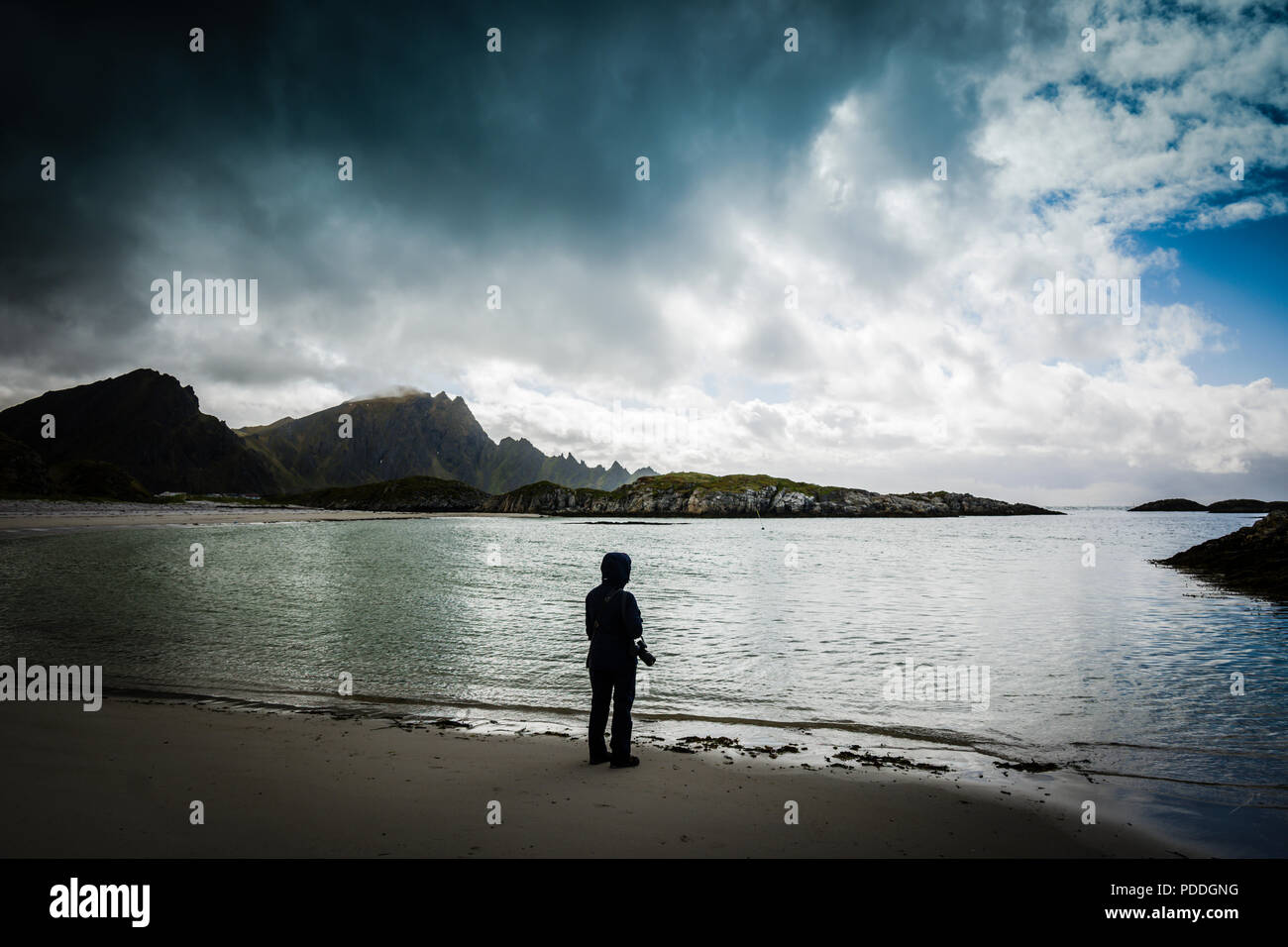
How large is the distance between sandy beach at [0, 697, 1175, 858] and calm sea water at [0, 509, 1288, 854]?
2.55m

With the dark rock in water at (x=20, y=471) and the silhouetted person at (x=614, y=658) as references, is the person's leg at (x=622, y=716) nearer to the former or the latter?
the silhouetted person at (x=614, y=658)

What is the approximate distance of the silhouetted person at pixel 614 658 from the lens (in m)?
9.36

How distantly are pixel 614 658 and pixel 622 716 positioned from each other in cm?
103

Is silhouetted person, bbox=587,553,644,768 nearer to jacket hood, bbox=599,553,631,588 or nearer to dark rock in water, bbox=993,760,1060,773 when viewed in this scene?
jacket hood, bbox=599,553,631,588

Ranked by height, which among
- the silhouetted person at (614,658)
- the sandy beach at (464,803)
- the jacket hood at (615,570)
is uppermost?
the jacket hood at (615,570)

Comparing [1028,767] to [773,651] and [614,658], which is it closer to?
[614,658]

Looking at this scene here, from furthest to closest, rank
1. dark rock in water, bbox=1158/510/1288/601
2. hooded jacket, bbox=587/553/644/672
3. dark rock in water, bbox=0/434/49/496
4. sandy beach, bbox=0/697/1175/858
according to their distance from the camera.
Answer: dark rock in water, bbox=0/434/49/496, dark rock in water, bbox=1158/510/1288/601, hooded jacket, bbox=587/553/644/672, sandy beach, bbox=0/697/1175/858

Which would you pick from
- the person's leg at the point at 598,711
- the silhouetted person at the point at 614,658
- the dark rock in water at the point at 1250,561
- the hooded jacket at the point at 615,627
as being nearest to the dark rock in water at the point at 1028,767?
the silhouetted person at the point at 614,658

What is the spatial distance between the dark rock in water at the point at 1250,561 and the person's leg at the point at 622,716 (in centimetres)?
4305

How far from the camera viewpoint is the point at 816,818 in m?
7.68

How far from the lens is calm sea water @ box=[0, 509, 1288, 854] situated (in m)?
11.9

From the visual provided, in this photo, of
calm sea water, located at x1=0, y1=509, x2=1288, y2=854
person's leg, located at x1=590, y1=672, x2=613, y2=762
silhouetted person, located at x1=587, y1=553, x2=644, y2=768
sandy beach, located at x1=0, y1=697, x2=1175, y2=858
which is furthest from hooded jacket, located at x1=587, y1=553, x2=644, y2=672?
calm sea water, located at x1=0, y1=509, x2=1288, y2=854

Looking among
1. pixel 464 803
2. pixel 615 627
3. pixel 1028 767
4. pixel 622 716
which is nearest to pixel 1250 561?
pixel 1028 767
